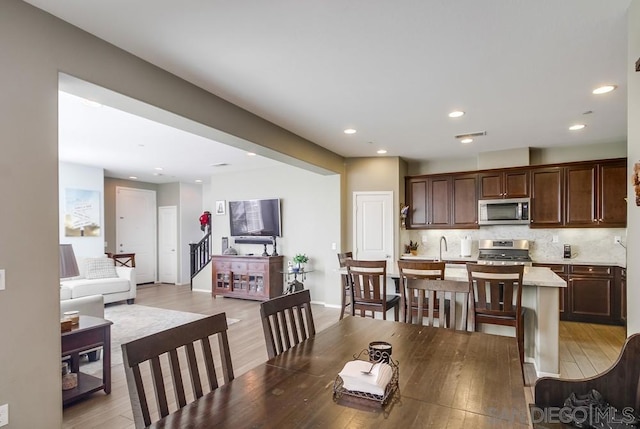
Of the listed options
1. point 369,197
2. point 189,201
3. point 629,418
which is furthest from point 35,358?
point 189,201

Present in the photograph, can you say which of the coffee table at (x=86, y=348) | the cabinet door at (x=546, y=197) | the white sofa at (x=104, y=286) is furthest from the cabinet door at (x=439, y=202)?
the white sofa at (x=104, y=286)

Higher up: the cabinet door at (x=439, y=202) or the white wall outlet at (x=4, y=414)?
the cabinet door at (x=439, y=202)

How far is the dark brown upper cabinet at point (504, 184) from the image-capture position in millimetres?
5555

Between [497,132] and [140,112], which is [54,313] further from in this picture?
[497,132]

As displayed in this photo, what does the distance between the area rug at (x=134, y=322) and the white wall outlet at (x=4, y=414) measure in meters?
1.91

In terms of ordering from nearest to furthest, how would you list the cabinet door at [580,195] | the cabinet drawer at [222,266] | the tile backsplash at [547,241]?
the cabinet door at [580,195]
the tile backsplash at [547,241]
the cabinet drawer at [222,266]

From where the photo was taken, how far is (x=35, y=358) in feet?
6.32

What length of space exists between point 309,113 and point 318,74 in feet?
3.18

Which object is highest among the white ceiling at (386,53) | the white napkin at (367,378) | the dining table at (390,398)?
the white ceiling at (386,53)

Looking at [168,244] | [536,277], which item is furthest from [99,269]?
[536,277]

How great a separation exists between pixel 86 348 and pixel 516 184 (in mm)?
6106

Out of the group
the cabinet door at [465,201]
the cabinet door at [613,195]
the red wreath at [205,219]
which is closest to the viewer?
the cabinet door at [613,195]

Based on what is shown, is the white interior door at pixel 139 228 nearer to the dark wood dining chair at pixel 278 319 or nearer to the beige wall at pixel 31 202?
the beige wall at pixel 31 202

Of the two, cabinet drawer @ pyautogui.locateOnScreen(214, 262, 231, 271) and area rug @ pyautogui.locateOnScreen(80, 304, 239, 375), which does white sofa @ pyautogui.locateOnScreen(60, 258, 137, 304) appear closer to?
area rug @ pyautogui.locateOnScreen(80, 304, 239, 375)
